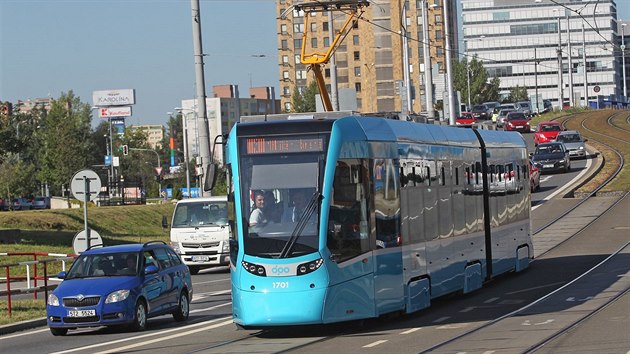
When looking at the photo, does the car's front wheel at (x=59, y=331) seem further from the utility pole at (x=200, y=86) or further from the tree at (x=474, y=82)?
the tree at (x=474, y=82)

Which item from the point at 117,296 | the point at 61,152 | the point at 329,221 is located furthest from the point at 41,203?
the point at 329,221

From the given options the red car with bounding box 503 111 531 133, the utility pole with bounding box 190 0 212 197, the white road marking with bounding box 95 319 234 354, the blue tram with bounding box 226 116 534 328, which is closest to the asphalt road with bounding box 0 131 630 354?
the white road marking with bounding box 95 319 234 354

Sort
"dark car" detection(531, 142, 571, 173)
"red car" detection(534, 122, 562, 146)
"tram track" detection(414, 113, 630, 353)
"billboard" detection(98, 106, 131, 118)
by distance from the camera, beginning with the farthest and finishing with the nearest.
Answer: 1. "billboard" detection(98, 106, 131, 118)
2. "red car" detection(534, 122, 562, 146)
3. "dark car" detection(531, 142, 571, 173)
4. "tram track" detection(414, 113, 630, 353)

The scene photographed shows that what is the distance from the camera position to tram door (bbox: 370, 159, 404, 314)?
18312mm

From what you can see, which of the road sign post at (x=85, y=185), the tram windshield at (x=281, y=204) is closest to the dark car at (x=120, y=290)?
the road sign post at (x=85, y=185)

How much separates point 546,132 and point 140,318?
6264 cm

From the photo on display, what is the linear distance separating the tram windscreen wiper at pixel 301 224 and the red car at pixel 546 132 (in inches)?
2540

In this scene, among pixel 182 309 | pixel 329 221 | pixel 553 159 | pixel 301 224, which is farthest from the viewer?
pixel 553 159

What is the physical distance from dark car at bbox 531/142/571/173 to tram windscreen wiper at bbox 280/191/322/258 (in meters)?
49.2

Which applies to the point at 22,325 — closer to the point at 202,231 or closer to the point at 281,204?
the point at 281,204

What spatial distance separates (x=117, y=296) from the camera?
67.8 feet

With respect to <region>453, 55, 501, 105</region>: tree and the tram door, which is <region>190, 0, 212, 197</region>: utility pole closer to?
the tram door

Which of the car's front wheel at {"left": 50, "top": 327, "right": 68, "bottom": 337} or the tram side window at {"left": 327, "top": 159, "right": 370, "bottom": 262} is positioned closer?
the tram side window at {"left": 327, "top": 159, "right": 370, "bottom": 262}

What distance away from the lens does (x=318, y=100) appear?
44312 millimetres
